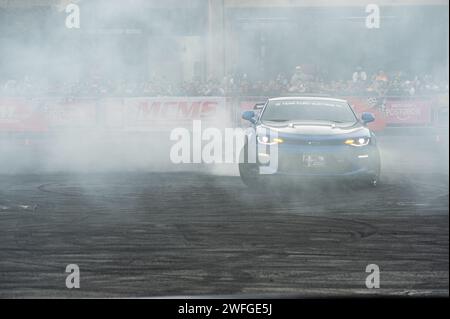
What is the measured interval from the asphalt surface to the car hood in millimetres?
593

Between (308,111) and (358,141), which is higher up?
(308,111)

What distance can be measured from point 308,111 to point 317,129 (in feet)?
3.17

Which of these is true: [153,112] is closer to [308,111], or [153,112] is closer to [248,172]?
[308,111]

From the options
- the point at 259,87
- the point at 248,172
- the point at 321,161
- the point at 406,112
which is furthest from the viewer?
the point at 406,112

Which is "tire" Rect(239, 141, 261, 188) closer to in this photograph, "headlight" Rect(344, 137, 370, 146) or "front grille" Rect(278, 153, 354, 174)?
"front grille" Rect(278, 153, 354, 174)

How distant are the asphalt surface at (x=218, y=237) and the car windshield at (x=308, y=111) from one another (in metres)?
0.86

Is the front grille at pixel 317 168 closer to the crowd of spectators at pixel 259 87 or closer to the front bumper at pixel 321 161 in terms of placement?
the front bumper at pixel 321 161

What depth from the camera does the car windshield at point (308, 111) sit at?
449 inches

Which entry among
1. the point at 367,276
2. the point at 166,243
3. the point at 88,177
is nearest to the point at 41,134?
the point at 88,177

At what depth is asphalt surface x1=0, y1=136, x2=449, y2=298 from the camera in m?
5.97

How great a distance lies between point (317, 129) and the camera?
10625mm

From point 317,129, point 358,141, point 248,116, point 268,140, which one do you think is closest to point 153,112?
point 248,116

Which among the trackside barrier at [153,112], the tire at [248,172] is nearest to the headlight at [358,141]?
the tire at [248,172]

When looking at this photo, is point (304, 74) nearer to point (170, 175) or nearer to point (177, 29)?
point (177, 29)
